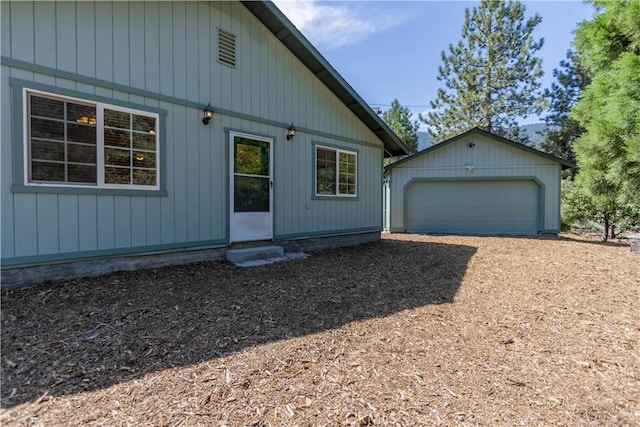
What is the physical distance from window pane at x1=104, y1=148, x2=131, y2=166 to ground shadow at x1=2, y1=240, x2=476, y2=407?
1570 mm

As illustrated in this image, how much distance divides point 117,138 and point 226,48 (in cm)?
254

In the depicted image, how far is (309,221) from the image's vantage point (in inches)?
286

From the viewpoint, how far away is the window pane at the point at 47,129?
4012 millimetres

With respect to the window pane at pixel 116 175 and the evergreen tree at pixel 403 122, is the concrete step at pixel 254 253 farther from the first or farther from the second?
the evergreen tree at pixel 403 122

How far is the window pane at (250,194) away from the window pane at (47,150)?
2.54 metres

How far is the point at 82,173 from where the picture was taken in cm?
436

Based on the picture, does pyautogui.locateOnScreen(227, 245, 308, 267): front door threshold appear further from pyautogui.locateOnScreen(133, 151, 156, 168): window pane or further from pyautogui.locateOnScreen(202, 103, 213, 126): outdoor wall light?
pyautogui.locateOnScreen(202, 103, 213, 126): outdoor wall light

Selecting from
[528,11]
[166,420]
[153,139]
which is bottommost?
[166,420]

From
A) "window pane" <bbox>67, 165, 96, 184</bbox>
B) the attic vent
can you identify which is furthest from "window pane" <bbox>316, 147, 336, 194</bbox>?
"window pane" <bbox>67, 165, 96, 184</bbox>

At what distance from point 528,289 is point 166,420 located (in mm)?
4698

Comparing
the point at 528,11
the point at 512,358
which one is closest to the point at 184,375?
the point at 512,358

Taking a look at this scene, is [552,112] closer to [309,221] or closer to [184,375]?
[309,221]

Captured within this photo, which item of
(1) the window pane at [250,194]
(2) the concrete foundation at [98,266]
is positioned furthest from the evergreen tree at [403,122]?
(2) the concrete foundation at [98,266]

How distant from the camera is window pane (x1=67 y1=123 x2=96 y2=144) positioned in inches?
168
